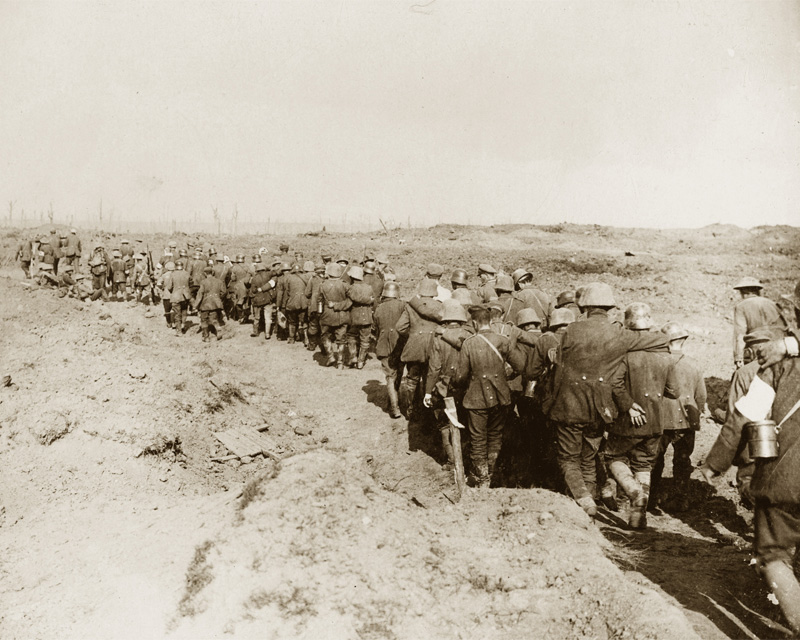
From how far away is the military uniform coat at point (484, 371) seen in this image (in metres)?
6.45

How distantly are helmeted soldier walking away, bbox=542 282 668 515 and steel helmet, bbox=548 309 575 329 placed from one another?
1351 mm

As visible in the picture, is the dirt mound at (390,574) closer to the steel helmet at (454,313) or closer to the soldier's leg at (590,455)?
the soldier's leg at (590,455)

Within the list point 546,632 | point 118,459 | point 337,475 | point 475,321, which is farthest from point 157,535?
point 475,321

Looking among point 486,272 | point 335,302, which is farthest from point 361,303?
point 486,272

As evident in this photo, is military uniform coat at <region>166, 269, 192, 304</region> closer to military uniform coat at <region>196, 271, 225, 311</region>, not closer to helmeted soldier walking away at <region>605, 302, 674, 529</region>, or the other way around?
military uniform coat at <region>196, 271, 225, 311</region>

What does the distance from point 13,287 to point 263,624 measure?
43.9 ft

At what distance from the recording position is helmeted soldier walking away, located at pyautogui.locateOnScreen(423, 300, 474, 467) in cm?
670

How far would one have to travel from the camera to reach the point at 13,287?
1402cm

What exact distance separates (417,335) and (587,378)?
300 centimetres

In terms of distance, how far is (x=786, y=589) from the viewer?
3.39 metres

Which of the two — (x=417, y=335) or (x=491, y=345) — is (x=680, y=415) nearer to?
(x=491, y=345)

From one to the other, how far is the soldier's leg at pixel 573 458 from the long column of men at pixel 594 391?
1 centimetres

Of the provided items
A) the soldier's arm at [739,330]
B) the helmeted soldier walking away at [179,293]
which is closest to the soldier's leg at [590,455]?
the soldier's arm at [739,330]

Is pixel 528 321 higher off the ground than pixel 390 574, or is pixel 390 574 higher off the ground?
pixel 528 321
